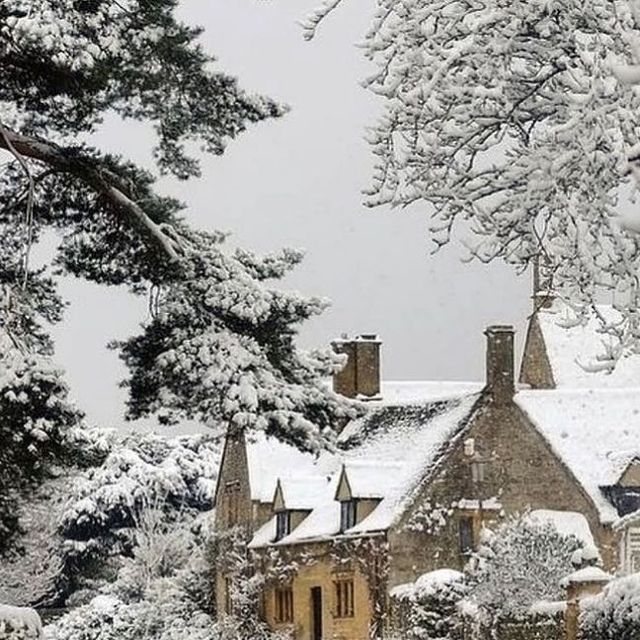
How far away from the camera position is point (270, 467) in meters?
45.2

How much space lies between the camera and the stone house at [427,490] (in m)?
38.1

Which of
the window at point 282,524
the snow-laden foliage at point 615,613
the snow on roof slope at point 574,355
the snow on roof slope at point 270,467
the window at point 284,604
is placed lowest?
the snow-laden foliage at point 615,613

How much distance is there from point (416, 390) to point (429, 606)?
11585 millimetres

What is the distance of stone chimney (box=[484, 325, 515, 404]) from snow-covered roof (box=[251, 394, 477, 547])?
24.1 inches

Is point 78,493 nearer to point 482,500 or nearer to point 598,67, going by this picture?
point 482,500

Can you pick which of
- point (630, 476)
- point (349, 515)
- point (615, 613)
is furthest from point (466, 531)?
point (615, 613)

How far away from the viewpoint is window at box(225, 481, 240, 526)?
4521 centimetres

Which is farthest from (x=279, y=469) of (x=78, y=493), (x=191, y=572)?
(x=78, y=493)

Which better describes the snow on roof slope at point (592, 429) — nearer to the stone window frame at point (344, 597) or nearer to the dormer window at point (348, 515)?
the dormer window at point (348, 515)

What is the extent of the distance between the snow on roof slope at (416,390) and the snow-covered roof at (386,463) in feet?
1.13

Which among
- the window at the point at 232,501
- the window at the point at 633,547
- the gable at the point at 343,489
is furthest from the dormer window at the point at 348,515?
the window at the point at 633,547

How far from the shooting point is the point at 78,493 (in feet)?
188

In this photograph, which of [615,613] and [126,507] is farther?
[126,507]

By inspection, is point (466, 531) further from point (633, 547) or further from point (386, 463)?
point (633, 547)
